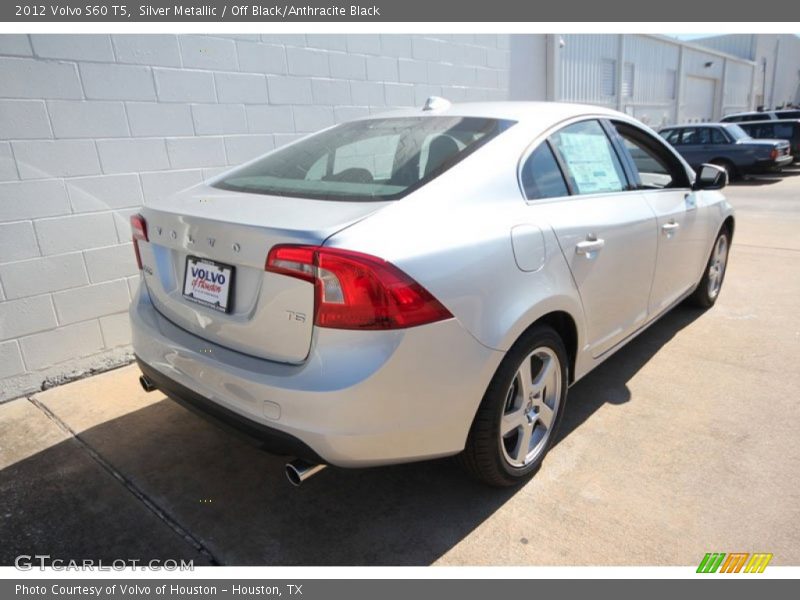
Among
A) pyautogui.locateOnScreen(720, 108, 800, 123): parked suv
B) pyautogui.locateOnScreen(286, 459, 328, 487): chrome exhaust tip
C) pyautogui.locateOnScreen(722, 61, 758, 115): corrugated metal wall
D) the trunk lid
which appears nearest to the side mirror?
the trunk lid

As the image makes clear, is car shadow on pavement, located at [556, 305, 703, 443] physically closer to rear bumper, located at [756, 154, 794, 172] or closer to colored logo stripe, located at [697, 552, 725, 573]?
colored logo stripe, located at [697, 552, 725, 573]

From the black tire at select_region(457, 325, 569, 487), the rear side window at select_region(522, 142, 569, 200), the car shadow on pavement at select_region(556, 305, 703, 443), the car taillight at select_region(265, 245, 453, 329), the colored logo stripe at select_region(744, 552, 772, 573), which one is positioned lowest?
the car shadow on pavement at select_region(556, 305, 703, 443)

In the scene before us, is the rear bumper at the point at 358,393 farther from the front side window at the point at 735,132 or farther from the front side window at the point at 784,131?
the front side window at the point at 784,131

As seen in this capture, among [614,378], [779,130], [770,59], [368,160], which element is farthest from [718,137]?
[770,59]

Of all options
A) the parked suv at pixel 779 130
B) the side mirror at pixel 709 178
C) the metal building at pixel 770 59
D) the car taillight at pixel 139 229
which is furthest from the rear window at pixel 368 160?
the metal building at pixel 770 59

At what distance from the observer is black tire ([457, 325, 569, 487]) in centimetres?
223

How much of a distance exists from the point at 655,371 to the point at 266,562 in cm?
265

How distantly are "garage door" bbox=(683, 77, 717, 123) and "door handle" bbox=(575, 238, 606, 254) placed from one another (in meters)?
21.7

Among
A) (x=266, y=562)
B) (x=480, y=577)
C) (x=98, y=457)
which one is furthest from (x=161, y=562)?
(x=480, y=577)

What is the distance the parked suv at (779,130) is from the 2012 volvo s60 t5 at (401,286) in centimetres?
1557

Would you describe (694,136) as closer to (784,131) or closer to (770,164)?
(770,164)

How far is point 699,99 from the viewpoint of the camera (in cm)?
2298

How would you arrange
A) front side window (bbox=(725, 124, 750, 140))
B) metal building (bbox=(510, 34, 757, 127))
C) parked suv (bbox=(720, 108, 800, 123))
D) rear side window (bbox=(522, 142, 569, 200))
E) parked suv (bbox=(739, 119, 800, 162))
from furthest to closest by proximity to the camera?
parked suv (bbox=(720, 108, 800, 123)), parked suv (bbox=(739, 119, 800, 162)), front side window (bbox=(725, 124, 750, 140)), metal building (bbox=(510, 34, 757, 127)), rear side window (bbox=(522, 142, 569, 200))

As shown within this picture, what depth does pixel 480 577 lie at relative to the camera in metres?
2.12
